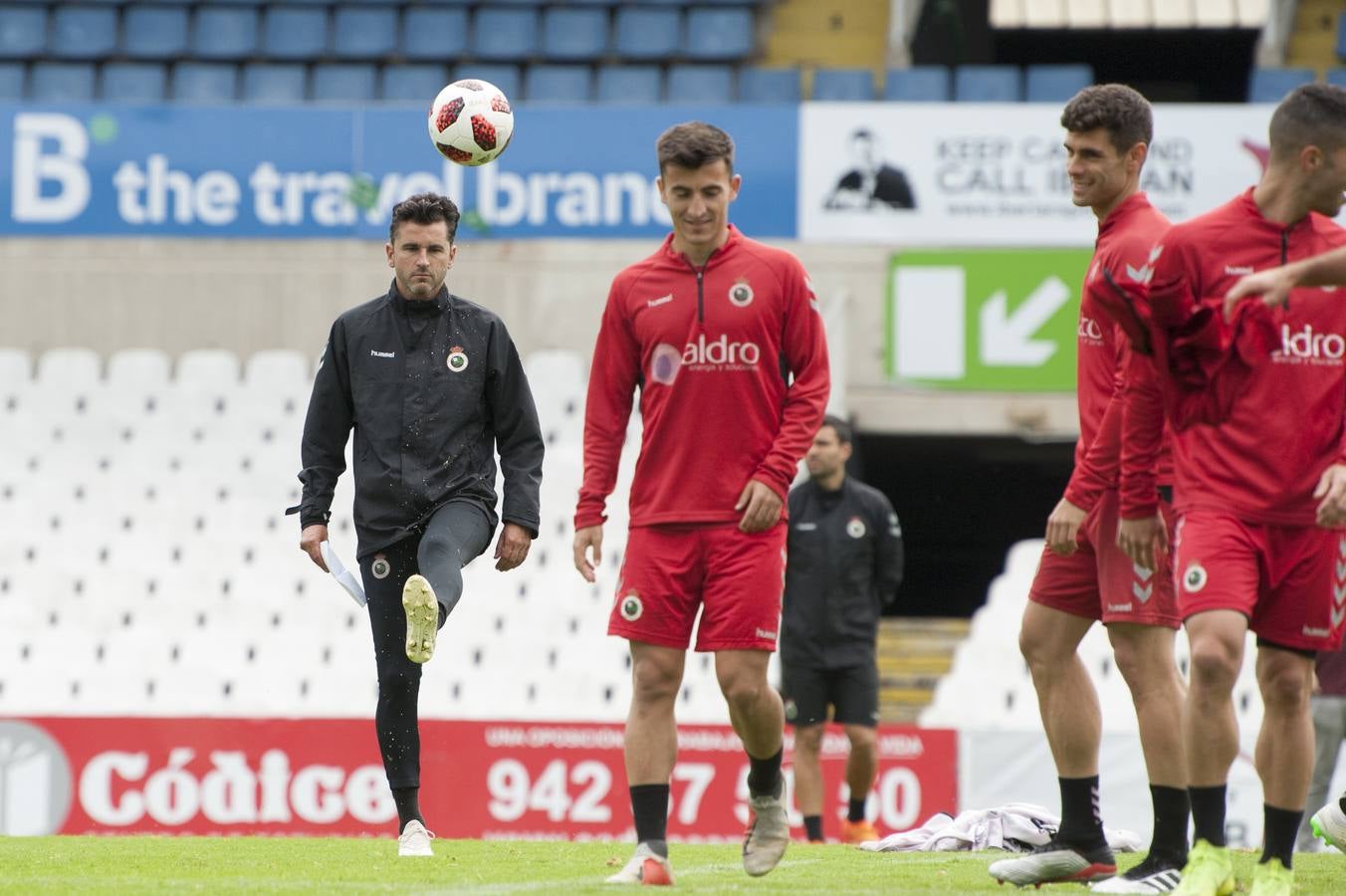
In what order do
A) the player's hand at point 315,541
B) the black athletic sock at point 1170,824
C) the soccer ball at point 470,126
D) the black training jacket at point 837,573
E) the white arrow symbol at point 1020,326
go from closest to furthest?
the black athletic sock at point 1170,824 < the player's hand at point 315,541 < the soccer ball at point 470,126 < the black training jacket at point 837,573 < the white arrow symbol at point 1020,326

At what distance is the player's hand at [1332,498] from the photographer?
15.4 feet

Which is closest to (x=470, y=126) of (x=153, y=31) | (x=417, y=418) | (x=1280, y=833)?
(x=417, y=418)

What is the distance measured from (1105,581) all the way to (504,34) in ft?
40.8

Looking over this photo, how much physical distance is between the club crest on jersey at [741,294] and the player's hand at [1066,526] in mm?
1034

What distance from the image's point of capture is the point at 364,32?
17.1 metres

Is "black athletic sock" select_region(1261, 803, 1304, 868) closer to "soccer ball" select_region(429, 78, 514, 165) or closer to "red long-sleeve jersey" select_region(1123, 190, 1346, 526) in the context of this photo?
"red long-sleeve jersey" select_region(1123, 190, 1346, 526)

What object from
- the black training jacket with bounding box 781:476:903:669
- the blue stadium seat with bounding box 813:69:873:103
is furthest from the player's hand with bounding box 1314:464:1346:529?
the blue stadium seat with bounding box 813:69:873:103

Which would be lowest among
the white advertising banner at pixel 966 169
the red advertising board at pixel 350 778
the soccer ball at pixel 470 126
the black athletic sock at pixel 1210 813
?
the red advertising board at pixel 350 778

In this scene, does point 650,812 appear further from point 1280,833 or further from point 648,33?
point 648,33

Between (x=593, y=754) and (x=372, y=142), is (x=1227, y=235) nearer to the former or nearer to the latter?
Result: (x=593, y=754)

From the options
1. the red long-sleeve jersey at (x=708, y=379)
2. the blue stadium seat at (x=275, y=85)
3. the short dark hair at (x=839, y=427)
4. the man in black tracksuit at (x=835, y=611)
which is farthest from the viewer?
→ the blue stadium seat at (x=275, y=85)

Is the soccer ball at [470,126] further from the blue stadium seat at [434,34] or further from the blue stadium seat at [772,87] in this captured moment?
the blue stadium seat at [434,34]

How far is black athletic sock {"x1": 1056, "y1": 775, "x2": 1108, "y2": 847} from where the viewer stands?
5.61m

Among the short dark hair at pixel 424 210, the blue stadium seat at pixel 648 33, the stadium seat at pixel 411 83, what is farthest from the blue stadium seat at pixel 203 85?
the short dark hair at pixel 424 210
